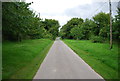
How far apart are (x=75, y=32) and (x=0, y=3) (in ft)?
140

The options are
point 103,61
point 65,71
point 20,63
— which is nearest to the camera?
point 65,71

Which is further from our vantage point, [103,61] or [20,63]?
[103,61]

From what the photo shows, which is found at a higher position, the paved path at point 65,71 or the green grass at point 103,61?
the paved path at point 65,71

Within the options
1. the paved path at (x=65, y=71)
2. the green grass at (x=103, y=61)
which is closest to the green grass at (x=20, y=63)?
the paved path at (x=65, y=71)

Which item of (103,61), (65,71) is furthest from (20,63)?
(103,61)

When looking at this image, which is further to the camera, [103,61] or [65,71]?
[103,61]

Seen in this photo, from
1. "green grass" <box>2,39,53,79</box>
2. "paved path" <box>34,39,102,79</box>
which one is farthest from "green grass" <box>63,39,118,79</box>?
"green grass" <box>2,39,53,79</box>

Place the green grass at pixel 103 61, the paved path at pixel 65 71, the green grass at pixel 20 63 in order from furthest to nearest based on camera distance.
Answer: the green grass at pixel 103 61 → the green grass at pixel 20 63 → the paved path at pixel 65 71

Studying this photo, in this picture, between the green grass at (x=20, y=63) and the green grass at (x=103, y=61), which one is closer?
the green grass at (x=20, y=63)

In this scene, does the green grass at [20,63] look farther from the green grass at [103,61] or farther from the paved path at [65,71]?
the green grass at [103,61]

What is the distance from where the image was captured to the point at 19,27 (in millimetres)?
11922

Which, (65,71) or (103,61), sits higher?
(65,71)

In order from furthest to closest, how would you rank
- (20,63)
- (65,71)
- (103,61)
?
(103,61)
(20,63)
(65,71)

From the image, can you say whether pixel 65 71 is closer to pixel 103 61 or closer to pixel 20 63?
pixel 20 63
